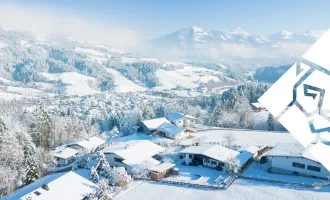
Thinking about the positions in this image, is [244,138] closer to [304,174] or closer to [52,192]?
[304,174]

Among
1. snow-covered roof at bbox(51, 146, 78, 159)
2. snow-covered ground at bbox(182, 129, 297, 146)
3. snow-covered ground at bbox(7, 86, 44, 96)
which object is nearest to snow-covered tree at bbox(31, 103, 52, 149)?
snow-covered roof at bbox(51, 146, 78, 159)

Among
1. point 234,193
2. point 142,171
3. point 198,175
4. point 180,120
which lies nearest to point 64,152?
point 142,171

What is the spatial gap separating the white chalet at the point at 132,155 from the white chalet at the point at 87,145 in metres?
7.85

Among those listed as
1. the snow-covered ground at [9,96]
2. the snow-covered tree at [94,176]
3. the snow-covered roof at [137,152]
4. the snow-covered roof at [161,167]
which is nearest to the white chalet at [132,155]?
the snow-covered roof at [137,152]

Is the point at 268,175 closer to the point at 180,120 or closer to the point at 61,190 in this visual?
the point at 61,190

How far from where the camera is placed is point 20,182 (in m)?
29.6

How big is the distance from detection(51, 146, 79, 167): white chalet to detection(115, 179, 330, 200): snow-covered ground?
15.7m

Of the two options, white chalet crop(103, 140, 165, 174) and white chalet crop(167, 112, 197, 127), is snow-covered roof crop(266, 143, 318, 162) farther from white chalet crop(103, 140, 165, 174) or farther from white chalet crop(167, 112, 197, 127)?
white chalet crop(167, 112, 197, 127)

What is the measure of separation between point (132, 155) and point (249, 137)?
20921 millimetres

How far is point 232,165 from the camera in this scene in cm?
3005

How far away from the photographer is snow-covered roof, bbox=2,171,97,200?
23456 mm

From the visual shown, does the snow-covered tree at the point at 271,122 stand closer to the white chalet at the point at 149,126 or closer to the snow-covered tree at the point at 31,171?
the white chalet at the point at 149,126

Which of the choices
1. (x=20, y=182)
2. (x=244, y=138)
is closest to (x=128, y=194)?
(x=20, y=182)

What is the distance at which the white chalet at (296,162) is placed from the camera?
93.2 feet
